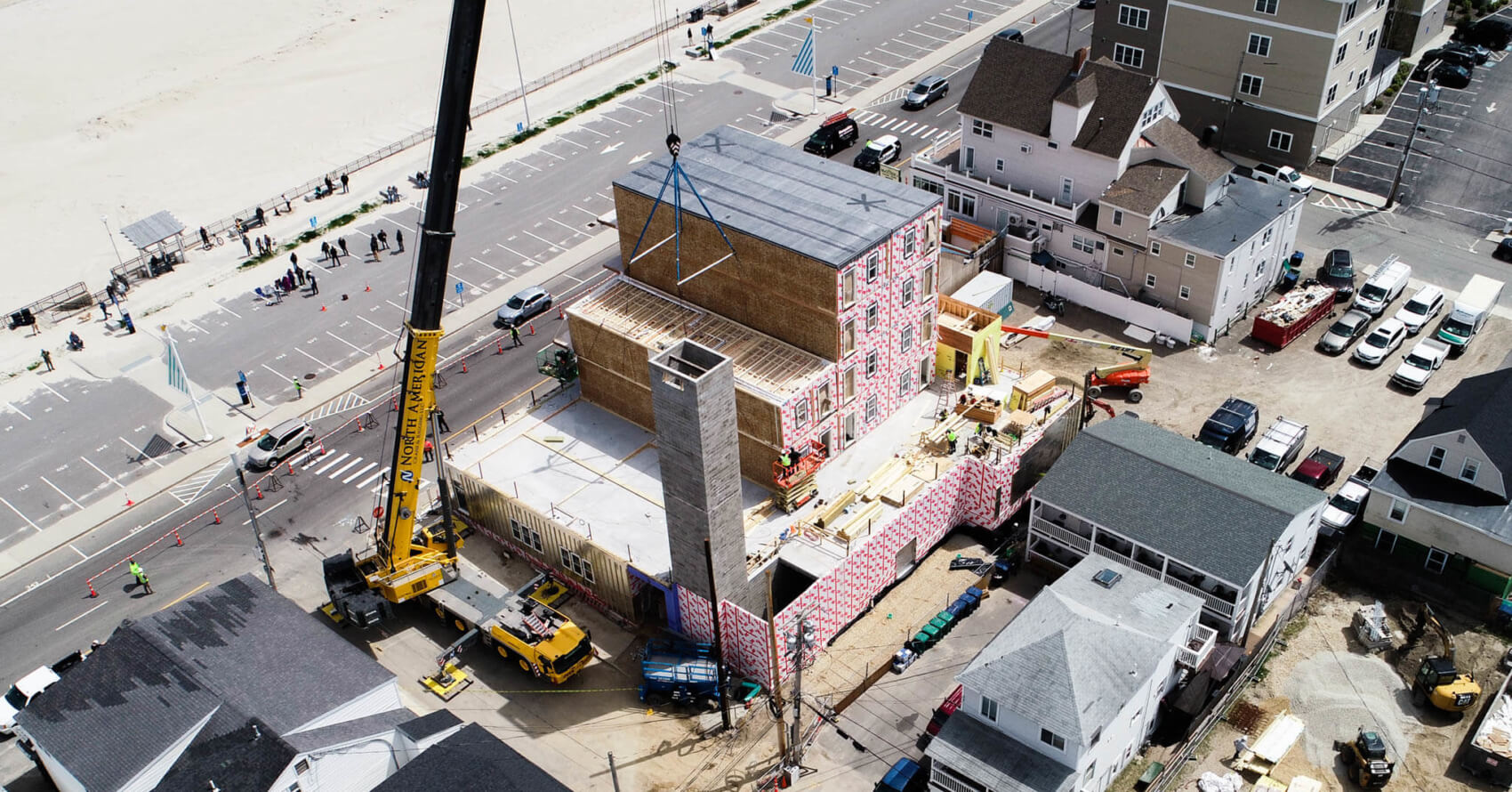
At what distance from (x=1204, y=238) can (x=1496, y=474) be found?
76.7 ft

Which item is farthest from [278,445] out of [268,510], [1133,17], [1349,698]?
[1133,17]

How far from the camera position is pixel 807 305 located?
62031mm

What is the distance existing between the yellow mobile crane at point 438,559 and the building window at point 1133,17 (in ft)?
192

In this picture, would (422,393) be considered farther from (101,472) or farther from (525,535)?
(101,472)

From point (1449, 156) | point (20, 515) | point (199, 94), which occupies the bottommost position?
point (20, 515)

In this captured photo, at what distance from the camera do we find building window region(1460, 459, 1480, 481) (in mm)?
59500

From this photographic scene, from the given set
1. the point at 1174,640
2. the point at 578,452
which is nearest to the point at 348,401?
the point at 578,452

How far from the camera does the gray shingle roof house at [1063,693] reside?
48.0 m

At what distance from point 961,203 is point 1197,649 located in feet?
136

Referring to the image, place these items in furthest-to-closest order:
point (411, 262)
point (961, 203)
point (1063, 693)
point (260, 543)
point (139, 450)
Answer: point (411, 262)
point (961, 203)
point (139, 450)
point (260, 543)
point (1063, 693)

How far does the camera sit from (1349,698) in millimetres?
54812

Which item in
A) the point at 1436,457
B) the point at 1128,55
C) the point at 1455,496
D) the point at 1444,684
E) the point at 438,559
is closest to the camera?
the point at 1444,684

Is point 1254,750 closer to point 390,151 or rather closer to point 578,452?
point 578,452

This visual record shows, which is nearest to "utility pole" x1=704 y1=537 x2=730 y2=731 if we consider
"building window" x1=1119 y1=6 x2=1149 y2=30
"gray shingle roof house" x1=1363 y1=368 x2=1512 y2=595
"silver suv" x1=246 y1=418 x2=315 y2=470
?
"silver suv" x1=246 y1=418 x2=315 y2=470
